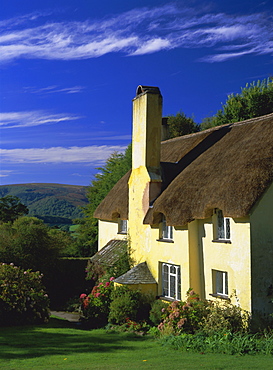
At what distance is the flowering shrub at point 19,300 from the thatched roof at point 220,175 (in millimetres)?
6454

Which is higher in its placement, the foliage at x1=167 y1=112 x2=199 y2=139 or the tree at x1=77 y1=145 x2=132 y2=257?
the foliage at x1=167 y1=112 x2=199 y2=139

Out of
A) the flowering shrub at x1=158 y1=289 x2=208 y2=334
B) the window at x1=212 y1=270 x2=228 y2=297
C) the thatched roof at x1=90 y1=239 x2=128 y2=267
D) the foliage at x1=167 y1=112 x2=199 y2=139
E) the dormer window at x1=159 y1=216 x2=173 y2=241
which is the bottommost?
the flowering shrub at x1=158 y1=289 x2=208 y2=334

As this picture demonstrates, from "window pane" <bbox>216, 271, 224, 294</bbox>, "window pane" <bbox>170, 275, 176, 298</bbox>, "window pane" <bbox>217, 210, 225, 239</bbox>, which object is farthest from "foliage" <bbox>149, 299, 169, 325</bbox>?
"window pane" <bbox>217, 210, 225, 239</bbox>

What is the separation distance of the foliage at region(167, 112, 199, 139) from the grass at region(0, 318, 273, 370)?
2767 centimetres

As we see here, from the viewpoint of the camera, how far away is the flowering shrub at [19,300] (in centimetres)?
1845

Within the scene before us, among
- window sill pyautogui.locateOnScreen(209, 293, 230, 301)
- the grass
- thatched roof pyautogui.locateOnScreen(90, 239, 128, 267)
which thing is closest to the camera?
the grass

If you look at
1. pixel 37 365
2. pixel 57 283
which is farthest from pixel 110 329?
pixel 57 283

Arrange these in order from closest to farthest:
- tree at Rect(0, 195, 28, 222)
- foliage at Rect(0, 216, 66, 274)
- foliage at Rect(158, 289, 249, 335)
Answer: foliage at Rect(158, 289, 249, 335), foliage at Rect(0, 216, 66, 274), tree at Rect(0, 195, 28, 222)

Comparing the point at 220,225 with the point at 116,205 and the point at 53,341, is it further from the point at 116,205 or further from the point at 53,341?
the point at 116,205

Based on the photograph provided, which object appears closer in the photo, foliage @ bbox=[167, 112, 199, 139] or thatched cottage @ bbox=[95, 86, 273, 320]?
thatched cottage @ bbox=[95, 86, 273, 320]

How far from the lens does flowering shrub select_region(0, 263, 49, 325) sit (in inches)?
727

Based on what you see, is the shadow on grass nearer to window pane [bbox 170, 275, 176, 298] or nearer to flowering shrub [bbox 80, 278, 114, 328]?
flowering shrub [bbox 80, 278, 114, 328]

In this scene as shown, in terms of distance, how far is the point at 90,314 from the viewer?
2034 centimetres

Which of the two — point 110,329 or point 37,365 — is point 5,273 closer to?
point 110,329
